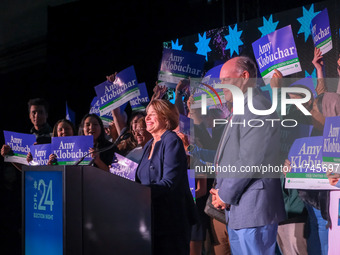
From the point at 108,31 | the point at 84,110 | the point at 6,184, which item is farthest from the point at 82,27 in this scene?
the point at 6,184

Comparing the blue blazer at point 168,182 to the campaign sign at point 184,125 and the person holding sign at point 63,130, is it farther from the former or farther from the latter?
the person holding sign at point 63,130

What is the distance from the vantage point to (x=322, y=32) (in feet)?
11.5

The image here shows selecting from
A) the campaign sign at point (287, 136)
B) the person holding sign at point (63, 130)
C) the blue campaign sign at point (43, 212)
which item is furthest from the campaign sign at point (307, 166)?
the person holding sign at point (63, 130)

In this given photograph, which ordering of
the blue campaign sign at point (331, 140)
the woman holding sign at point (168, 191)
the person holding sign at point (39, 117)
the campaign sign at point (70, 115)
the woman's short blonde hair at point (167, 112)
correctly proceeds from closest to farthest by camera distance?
1. the woman holding sign at point (168, 191)
2. the woman's short blonde hair at point (167, 112)
3. the blue campaign sign at point (331, 140)
4. the person holding sign at point (39, 117)
5. the campaign sign at point (70, 115)

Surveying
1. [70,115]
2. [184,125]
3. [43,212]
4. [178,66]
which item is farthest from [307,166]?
[70,115]

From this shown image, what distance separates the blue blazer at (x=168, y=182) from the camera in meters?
2.47

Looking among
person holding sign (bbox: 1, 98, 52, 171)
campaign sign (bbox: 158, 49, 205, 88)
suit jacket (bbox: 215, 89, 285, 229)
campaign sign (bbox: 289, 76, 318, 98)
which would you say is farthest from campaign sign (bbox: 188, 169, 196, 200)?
person holding sign (bbox: 1, 98, 52, 171)

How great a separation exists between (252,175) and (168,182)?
46.6 inches

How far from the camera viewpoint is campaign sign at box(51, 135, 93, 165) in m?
4.59

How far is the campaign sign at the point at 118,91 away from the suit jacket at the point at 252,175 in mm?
1520

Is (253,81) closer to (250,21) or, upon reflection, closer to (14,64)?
(250,21)

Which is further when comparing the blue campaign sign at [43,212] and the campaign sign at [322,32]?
the campaign sign at [322,32]

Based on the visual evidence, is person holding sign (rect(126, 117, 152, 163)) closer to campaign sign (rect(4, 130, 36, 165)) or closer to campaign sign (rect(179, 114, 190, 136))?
campaign sign (rect(179, 114, 190, 136))

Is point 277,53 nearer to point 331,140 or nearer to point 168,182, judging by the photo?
point 331,140
